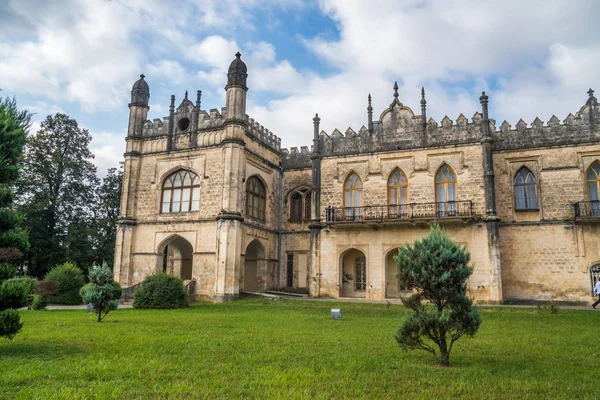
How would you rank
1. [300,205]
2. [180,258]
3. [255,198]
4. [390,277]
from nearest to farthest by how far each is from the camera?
[390,277] → [255,198] → [180,258] → [300,205]

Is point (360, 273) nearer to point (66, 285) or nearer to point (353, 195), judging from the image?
point (353, 195)

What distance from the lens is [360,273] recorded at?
25.7 metres

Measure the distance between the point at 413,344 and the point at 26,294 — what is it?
7310 millimetres

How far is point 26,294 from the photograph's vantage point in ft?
28.9

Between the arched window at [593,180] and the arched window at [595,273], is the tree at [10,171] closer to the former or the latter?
the arched window at [595,273]

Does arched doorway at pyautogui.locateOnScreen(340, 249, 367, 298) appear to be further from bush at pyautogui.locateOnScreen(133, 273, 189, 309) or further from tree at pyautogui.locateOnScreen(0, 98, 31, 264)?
tree at pyautogui.locateOnScreen(0, 98, 31, 264)

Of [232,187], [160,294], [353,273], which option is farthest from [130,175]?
[353,273]

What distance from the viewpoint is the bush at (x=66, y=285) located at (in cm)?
2260

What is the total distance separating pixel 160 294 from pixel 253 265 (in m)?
8.96

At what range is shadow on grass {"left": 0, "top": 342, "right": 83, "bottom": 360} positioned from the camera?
26.8ft

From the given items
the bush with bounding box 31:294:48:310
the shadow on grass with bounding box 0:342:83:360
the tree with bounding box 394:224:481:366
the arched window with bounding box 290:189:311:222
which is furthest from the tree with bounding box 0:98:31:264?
the arched window with bounding box 290:189:311:222

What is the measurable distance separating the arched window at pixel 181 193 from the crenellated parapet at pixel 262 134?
13.6ft

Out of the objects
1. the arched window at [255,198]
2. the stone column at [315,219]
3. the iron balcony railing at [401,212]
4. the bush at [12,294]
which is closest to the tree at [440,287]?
the bush at [12,294]

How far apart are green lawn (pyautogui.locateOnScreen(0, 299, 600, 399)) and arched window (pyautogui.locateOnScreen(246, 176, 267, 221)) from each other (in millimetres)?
13337
